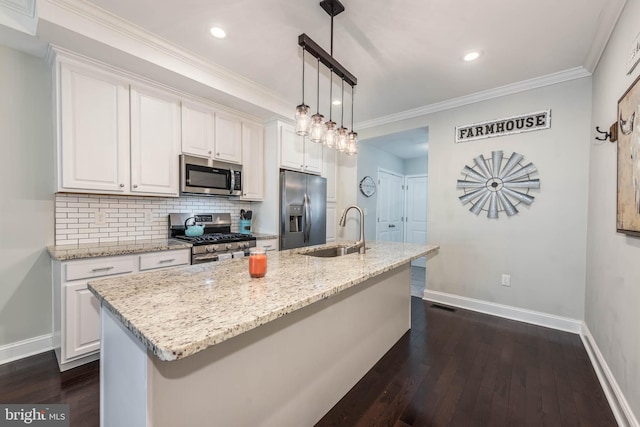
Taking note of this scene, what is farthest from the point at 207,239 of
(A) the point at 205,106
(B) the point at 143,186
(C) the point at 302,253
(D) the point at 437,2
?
(D) the point at 437,2

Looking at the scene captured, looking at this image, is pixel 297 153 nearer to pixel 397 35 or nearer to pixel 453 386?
pixel 397 35

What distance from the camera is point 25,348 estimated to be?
2184 mm

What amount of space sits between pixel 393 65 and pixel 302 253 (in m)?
2.00

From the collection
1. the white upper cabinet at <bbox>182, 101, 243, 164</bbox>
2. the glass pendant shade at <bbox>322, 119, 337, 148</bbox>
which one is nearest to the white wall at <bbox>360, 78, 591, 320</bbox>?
the glass pendant shade at <bbox>322, 119, 337, 148</bbox>

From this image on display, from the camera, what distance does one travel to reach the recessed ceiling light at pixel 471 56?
2385mm

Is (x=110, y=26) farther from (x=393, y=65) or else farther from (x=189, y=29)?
(x=393, y=65)

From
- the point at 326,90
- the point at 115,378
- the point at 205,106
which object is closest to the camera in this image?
the point at 115,378

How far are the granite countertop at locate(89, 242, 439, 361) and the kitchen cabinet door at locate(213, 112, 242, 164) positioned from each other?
73.5 inches

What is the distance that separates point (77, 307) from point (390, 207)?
198 inches

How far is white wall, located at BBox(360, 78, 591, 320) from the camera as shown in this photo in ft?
8.78

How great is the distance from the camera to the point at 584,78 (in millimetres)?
2625

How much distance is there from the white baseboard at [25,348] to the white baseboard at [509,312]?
13.2ft

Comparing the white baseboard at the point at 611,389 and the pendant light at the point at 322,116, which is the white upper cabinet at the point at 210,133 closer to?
the pendant light at the point at 322,116

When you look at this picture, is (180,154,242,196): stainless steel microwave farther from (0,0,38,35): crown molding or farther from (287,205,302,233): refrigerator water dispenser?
(0,0,38,35): crown molding
